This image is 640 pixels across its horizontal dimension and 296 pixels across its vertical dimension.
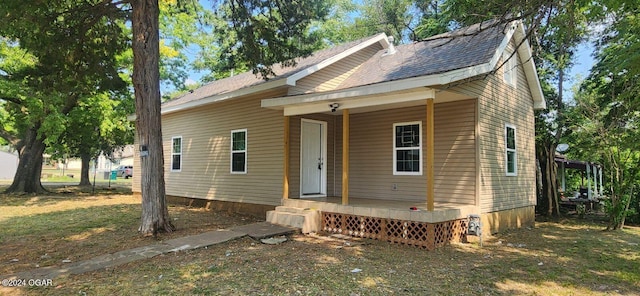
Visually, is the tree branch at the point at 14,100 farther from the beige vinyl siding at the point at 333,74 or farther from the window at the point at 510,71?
the window at the point at 510,71

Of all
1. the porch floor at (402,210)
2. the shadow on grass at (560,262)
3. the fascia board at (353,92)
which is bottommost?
the shadow on grass at (560,262)

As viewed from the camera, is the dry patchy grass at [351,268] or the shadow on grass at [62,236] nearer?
the dry patchy grass at [351,268]

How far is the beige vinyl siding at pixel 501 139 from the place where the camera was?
829cm

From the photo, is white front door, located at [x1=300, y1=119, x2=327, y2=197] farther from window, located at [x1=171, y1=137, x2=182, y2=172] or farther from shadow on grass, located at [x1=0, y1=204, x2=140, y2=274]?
window, located at [x1=171, y1=137, x2=182, y2=172]

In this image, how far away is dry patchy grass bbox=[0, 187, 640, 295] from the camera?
460 centimetres

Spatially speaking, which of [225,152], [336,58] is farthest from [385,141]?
[225,152]

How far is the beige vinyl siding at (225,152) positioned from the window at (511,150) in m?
5.56

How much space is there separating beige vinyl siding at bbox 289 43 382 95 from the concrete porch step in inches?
117

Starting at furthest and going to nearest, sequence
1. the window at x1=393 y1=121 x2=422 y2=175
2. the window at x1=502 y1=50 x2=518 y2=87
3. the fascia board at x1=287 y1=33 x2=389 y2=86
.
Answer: the window at x1=502 y1=50 x2=518 y2=87 → the fascia board at x1=287 y1=33 x2=389 y2=86 → the window at x1=393 y1=121 x2=422 y2=175

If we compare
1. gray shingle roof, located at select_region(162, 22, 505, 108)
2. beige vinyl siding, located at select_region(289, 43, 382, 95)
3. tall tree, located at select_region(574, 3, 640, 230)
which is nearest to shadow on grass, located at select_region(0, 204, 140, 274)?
gray shingle roof, located at select_region(162, 22, 505, 108)

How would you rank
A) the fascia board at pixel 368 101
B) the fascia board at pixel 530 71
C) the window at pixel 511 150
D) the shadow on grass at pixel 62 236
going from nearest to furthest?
the shadow on grass at pixel 62 236, the fascia board at pixel 368 101, the window at pixel 511 150, the fascia board at pixel 530 71

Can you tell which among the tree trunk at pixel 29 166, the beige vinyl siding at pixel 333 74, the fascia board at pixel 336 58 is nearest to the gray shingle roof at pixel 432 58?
the beige vinyl siding at pixel 333 74

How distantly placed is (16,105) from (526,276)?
18930 mm

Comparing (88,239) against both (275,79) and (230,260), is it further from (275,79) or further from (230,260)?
(275,79)
